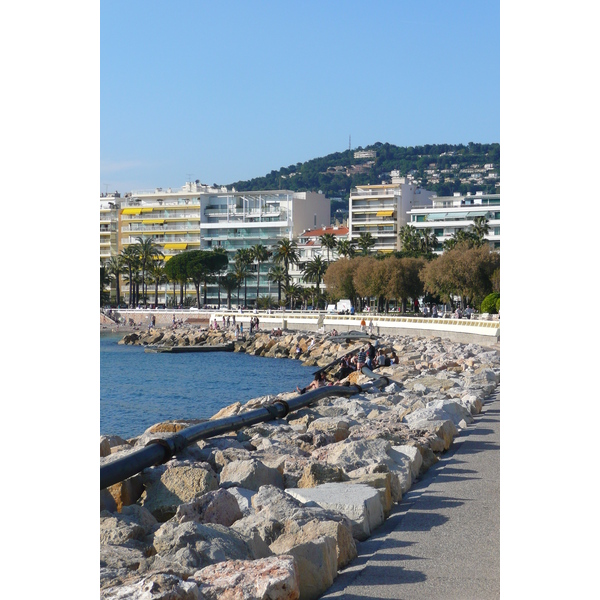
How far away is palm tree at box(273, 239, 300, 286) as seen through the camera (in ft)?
273

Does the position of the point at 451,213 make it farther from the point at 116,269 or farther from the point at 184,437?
the point at 184,437

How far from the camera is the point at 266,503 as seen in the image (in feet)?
18.0

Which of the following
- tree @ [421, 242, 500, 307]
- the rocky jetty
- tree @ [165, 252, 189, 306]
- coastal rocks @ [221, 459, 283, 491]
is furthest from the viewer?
tree @ [165, 252, 189, 306]

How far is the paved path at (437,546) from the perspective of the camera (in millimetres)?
4121

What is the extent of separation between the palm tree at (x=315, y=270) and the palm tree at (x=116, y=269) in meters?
19.5

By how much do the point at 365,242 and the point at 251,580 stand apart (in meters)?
77.7

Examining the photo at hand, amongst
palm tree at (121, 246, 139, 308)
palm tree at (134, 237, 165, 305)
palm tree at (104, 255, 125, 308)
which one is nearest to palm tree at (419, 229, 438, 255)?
palm tree at (134, 237, 165, 305)

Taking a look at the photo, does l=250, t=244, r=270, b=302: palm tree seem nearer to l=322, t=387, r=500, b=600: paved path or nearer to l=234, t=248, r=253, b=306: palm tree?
l=234, t=248, r=253, b=306: palm tree

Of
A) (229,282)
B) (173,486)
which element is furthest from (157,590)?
(229,282)

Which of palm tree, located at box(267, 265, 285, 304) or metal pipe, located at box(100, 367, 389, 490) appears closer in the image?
metal pipe, located at box(100, 367, 389, 490)

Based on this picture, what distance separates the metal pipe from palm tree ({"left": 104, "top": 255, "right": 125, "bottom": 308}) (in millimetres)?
75641
